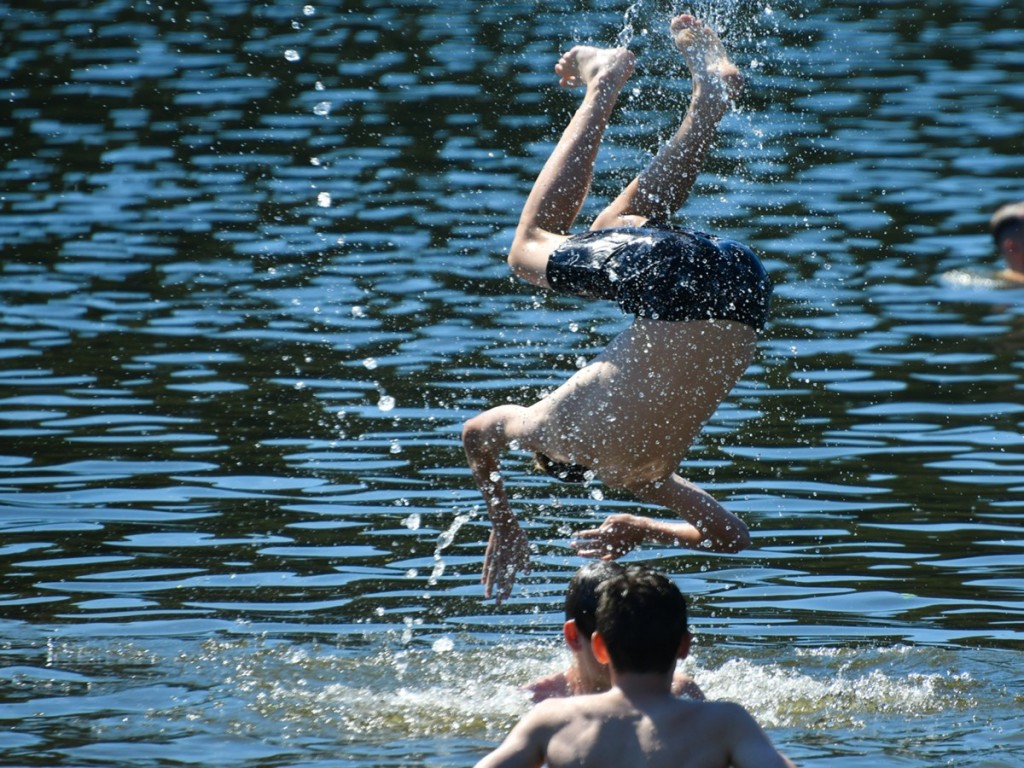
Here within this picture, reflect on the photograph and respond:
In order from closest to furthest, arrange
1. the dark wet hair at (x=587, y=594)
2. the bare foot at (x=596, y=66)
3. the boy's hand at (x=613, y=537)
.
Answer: the dark wet hair at (x=587, y=594) → the boy's hand at (x=613, y=537) → the bare foot at (x=596, y=66)

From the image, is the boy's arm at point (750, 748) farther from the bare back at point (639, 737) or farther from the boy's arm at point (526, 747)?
the boy's arm at point (526, 747)

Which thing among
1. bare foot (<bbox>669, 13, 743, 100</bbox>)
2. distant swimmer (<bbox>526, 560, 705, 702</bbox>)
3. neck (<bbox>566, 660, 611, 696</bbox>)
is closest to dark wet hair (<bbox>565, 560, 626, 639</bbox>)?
distant swimmer (<bbox>526, 560, 705, 702</bbox>)

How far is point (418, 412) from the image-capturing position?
12.4 m

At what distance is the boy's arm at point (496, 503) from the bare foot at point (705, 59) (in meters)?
1.64

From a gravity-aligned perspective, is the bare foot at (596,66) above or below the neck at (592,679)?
above

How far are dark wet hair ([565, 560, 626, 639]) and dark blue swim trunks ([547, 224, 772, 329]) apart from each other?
1.43 metres

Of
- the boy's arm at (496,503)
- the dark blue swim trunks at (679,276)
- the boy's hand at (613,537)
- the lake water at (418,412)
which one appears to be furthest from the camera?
the boy's hand at (613,537)

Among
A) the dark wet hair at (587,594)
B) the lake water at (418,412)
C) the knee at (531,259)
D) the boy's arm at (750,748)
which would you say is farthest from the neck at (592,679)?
the knee at (531,259)

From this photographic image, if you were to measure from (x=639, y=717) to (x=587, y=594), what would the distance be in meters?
1.08

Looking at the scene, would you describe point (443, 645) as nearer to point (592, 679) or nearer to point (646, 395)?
point (646, 395)

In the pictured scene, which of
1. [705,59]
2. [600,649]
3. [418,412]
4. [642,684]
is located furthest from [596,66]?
[418,412]

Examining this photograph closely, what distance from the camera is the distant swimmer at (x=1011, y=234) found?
15.0 m

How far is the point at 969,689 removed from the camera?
780 centimetres

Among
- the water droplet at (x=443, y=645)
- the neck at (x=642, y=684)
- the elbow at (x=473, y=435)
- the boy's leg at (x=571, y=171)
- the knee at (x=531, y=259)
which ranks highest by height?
the boy's leg at (x=571, y=171)
